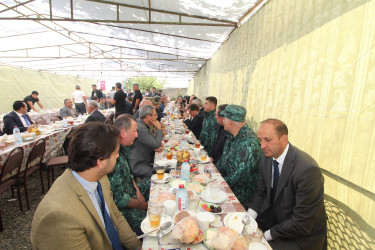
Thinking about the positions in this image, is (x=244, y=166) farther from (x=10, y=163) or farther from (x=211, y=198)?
(x=10, y=163)

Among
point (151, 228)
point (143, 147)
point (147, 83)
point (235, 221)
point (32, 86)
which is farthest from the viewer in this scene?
point (147, 83)

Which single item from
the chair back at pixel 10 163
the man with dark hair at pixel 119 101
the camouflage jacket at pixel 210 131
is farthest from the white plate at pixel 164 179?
the man with dark hair at pixel 119 101

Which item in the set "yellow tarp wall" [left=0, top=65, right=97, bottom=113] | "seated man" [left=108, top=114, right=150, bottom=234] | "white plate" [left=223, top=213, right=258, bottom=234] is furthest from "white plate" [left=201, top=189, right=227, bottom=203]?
"yellow tarp wall" [left=0, top=65, right=97, bottom=113]

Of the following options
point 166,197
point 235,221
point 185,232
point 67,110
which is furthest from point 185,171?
point 67,110

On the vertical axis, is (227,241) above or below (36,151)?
above

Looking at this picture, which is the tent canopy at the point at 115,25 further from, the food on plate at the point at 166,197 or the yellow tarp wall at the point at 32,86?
the food on plate at the point at 166,197

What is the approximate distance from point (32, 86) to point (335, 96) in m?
15.6

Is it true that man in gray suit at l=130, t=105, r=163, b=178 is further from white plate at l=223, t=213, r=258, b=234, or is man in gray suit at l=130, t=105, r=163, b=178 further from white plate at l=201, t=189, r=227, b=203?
white plate at l=223, t=213, r=258, b=234

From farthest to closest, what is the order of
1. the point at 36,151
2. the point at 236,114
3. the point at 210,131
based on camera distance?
the point at 210,131 < the point at 36,151 < the point at 236,114


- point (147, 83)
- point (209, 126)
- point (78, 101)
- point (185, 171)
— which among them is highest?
point (147, 83)

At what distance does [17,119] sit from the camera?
521 cm

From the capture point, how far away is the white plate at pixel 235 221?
1.47 meters

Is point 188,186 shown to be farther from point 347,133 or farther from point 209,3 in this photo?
point 209,3

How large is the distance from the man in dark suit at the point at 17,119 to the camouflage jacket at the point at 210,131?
4.72 metres
